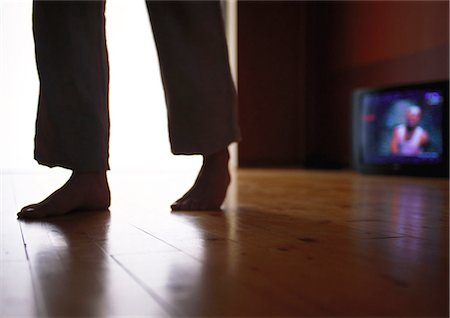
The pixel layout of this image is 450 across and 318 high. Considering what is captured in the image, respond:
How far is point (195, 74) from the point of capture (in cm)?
115

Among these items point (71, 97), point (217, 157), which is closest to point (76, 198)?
point (71, 97)

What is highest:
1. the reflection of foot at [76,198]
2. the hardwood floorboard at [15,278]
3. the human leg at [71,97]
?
the human leg at [71,97]

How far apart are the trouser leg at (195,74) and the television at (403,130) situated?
6.21ft

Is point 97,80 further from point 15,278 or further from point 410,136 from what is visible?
point 410,136

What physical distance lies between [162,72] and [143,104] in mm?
2729

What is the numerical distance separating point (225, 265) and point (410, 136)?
2518 millimetres

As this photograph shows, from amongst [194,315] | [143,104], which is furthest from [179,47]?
[143,104]

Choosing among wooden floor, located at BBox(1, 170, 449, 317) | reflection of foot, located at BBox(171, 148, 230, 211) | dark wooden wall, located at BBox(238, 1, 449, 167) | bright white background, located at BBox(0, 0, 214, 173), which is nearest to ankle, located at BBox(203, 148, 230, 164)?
reflection of foot, located at BBox(171, 148, 230, 211)

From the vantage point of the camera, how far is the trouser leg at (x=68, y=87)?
114 cm

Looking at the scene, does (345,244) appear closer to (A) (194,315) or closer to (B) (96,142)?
(A) (194,315)

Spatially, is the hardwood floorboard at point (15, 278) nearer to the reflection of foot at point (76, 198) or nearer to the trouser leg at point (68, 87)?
the reflection of foot at point (76, 198)

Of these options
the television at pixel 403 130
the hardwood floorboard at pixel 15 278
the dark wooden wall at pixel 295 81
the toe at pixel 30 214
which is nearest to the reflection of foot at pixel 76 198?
the toe at pixel 30 214

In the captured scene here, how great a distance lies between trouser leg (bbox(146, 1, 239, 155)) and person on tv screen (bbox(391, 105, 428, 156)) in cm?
196

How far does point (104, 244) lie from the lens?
2.49 ft
